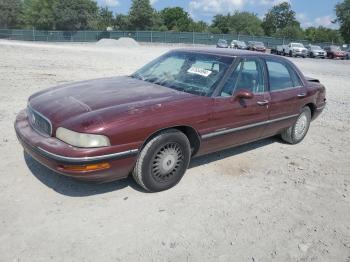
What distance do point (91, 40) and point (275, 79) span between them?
194 feet

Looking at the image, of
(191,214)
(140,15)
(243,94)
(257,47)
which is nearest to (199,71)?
(243,94)

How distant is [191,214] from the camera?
12.5ft

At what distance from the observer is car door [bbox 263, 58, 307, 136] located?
5406 mm

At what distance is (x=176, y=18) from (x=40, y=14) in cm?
3980

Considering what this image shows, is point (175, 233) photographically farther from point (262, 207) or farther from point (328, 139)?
point (328, 139)

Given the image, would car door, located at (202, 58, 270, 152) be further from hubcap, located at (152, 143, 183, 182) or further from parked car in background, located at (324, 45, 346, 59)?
parked car in background, located at (324, 45, 346, 59)

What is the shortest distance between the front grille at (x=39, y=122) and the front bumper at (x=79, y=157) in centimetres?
8

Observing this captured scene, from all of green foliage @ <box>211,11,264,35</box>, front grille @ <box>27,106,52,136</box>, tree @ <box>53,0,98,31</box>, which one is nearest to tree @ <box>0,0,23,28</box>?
tree @ <box>53,0,98,31</box>

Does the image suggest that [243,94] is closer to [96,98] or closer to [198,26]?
[96,98]

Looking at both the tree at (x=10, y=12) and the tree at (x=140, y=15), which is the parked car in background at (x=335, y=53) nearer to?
the tree at (x=140, y=15)

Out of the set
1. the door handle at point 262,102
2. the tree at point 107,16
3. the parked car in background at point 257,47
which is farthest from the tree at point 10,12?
the door handle at point 262,102

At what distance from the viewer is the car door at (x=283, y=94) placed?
17.7ft

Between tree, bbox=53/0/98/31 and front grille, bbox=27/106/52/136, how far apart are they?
237 ft

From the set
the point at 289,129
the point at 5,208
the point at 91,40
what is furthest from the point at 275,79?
the point at 91,40
